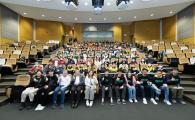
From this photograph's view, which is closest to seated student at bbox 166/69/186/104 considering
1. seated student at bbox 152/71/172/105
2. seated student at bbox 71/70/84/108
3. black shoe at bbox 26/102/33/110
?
seated student at bbox 152/71/172/105

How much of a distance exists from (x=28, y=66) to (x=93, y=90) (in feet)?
15.8

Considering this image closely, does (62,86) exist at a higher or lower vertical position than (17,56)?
lower

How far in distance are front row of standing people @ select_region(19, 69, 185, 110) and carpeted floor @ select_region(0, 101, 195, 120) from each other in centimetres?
32

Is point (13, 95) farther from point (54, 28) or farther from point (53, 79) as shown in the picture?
point (54, 28)

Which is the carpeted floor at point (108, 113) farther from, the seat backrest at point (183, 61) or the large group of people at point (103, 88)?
the seat backrest at point (183, 61)

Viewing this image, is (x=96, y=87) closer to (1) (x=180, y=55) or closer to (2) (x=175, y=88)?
(2) (x=175, y=88)

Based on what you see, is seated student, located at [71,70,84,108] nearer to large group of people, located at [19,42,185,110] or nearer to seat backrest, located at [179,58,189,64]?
large group of people, located at [19,42,185,110]

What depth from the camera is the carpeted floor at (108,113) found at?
177 inches

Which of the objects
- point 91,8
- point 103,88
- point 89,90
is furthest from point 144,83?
point 91,8

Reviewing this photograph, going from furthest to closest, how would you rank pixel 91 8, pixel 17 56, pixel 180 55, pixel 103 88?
1. pixel 91 8
2. pixel 17 56
3. pixel 180 55
4. pixel 103 88

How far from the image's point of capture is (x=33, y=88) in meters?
5.77

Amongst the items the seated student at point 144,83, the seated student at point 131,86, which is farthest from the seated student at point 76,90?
the seated student at point 144,83

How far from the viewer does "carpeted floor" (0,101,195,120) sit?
4484 mm

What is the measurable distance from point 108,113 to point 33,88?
2.26 m
